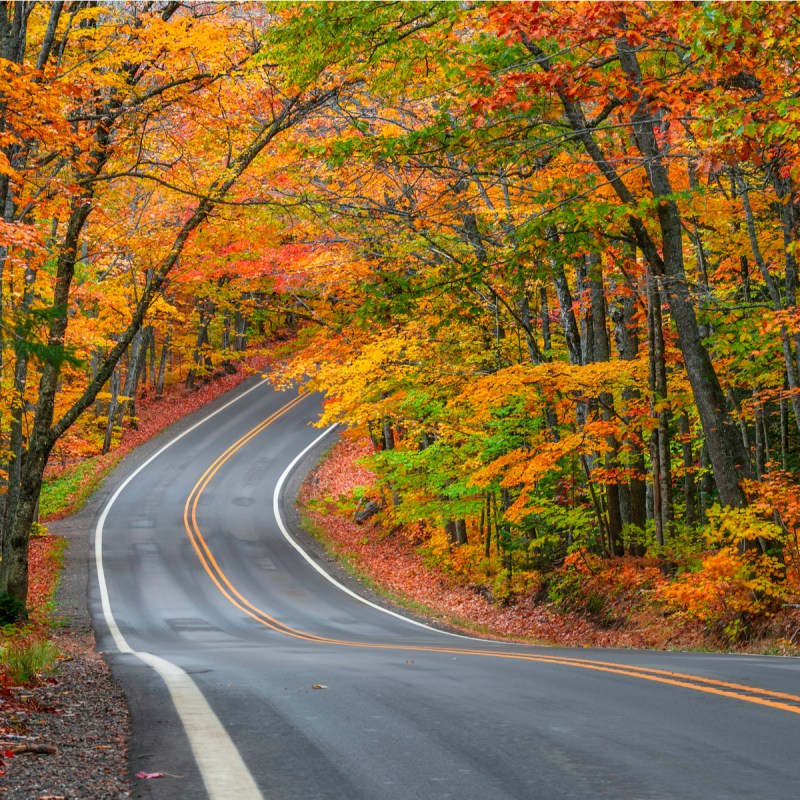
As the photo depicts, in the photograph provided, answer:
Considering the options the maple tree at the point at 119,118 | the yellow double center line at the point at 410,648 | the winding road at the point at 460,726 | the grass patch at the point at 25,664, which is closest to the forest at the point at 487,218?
the maple tree at the point at 119,118

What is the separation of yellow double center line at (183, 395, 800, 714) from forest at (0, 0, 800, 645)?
425 cm

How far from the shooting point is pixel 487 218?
17484 millimetres

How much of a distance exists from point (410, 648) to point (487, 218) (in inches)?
350

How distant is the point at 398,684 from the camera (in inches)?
275

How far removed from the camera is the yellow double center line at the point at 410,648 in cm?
607

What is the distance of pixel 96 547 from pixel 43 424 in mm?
13376

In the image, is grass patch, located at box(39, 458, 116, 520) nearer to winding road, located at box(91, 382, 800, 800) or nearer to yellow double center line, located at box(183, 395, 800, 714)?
yellow double center line, located at box(183, 395, 800, 714)

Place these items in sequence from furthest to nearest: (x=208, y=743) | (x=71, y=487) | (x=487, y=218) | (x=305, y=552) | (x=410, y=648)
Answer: (x=71, y=487), (x=305, y=552), (x=487, y=218), (x=410, y=648), (x=208, y=743)

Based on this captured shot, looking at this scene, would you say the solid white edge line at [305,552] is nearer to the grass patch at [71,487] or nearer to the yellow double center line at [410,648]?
the yellow double center line at [410,648]

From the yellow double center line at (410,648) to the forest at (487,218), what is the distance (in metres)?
Result: 4.25

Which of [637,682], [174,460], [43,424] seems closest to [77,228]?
[43,424]

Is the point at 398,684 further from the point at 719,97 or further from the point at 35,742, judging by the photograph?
the point at 719,97

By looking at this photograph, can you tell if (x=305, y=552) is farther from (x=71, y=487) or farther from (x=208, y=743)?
(x=208, y=743)

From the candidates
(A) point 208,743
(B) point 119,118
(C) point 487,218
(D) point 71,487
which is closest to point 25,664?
(A) point 208,743
